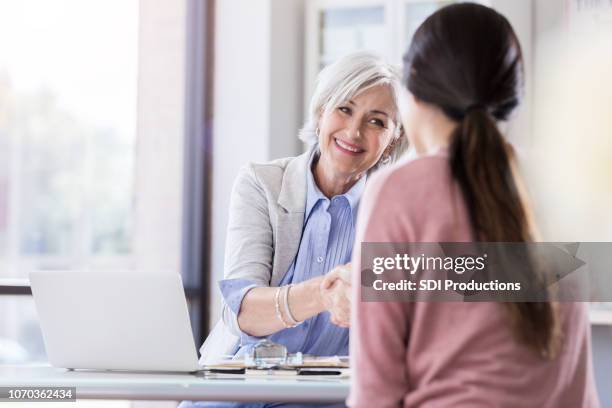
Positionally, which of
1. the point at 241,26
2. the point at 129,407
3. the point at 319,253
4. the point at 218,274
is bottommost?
the point at 129,407

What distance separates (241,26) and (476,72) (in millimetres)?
2442

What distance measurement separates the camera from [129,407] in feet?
11.1

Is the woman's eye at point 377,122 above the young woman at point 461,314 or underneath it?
above

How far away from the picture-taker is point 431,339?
0.98m

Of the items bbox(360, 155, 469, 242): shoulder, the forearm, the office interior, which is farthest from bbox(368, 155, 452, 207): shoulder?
the office interior

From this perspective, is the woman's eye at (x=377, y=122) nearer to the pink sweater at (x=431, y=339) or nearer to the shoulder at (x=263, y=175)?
the shoulder at (x=263, y=175)

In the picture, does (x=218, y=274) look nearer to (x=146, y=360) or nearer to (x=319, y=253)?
(x=319, y=253)

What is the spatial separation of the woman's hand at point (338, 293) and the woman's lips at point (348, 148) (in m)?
0.41

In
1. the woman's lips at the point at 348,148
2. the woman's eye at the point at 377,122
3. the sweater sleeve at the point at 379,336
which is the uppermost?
the woman's eye at the point at 377,122

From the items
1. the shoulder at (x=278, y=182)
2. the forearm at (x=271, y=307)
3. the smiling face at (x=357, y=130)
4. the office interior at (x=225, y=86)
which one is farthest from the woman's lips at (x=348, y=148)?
the office interior at (x=225, y=86)

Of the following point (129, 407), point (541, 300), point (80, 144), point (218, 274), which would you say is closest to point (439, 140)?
point (541, 300)

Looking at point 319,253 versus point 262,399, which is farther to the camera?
point 319,253

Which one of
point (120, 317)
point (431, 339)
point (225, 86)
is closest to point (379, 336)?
point (431, 339)

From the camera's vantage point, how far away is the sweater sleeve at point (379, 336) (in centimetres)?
98
